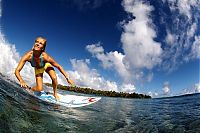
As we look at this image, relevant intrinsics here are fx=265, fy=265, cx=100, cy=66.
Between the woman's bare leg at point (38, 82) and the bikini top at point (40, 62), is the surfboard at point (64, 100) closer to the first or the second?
the woman's bare leg at point (38, 82)

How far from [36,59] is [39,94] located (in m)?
2.24

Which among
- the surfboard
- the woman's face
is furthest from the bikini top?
the surfboard

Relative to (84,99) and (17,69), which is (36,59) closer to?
(17,69)

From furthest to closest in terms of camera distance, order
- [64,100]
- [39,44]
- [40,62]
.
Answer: [64,100]
[40,62]
[39,44]

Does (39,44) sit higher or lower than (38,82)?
higher

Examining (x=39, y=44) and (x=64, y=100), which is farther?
(x=64, y=100)

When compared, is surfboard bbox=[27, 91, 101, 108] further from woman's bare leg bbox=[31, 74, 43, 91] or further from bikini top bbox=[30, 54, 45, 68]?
bikini top bbox=[30, 54, 45, 68]

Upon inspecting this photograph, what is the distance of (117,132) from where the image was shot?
927 cm

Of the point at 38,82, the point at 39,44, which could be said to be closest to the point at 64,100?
the point at 38,82

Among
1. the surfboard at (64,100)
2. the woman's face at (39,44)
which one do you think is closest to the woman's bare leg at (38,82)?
the surfboard at (64,100)

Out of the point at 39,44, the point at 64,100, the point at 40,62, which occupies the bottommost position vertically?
the point at 64,100

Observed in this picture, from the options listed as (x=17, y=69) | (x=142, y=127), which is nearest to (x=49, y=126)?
(x=142, y=127)

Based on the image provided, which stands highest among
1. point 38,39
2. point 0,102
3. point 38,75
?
point 38,39

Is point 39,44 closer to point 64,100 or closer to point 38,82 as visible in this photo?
point 38,82
